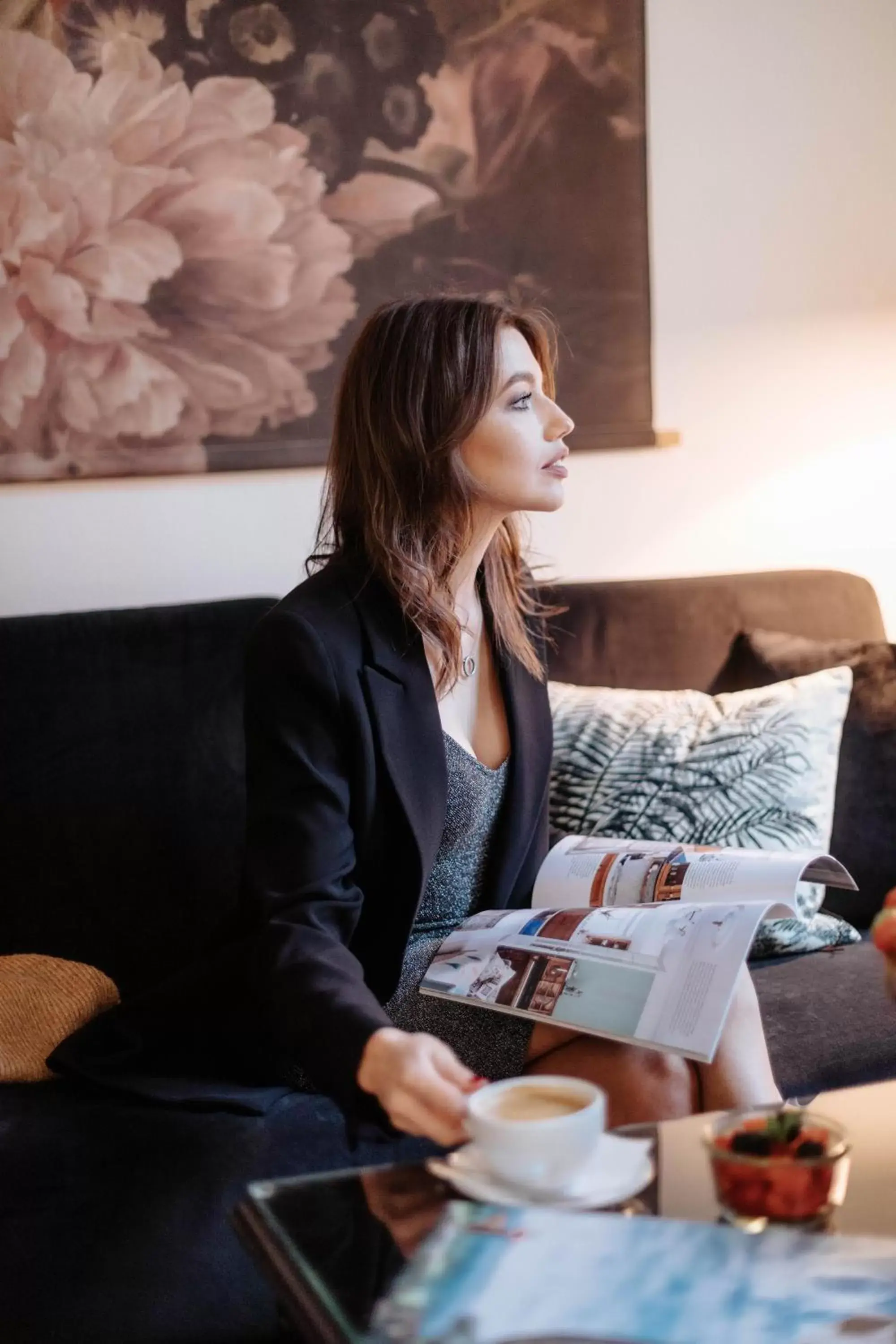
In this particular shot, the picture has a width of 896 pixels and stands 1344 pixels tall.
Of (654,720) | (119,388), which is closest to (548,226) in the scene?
(119,388)

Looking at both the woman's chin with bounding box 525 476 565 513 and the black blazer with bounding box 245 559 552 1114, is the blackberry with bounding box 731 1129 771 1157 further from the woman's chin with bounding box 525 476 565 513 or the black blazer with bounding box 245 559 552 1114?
the woman's chin with bounding box 525 476 565 513

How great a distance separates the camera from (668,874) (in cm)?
138

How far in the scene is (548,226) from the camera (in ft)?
7.75

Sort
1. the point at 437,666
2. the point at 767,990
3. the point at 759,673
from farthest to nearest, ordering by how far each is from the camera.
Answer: the point at 759,673 → the point at 767,990 → the point at 437,666

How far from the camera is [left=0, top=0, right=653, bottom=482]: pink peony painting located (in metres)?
2.09

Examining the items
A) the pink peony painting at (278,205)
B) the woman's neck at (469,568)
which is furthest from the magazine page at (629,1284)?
the pink peony painting at (278,205)

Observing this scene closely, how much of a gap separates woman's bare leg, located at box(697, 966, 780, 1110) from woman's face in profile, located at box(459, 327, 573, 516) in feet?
2.00

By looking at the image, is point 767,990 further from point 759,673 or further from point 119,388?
point 119,388

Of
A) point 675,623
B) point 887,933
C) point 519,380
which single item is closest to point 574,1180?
point 887,933

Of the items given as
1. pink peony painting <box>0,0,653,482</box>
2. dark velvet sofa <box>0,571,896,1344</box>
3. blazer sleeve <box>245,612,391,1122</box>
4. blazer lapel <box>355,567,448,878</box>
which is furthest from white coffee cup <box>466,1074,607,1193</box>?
pink peony painting <box>0,0,653,482</box>

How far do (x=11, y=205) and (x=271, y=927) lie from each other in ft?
4.50

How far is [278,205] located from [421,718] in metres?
1.09

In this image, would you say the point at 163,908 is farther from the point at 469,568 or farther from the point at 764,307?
the point at 764,307

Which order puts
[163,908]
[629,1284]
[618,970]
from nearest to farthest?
[629,1284] < [618,970] < [163,908]
